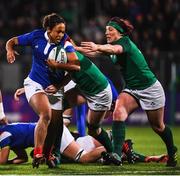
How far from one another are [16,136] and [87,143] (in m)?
1.07

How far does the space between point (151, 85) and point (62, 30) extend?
1.41 meters

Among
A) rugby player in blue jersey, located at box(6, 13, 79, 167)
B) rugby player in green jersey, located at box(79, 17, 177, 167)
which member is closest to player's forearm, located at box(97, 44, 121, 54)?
rugby player in green jersey, located at box(79, 17, 177, 167)

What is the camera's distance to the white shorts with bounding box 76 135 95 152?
1055cm

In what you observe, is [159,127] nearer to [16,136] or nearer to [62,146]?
[62,146]

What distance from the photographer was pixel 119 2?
67.6 ft

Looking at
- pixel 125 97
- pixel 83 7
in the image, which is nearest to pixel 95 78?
pixel 125 97

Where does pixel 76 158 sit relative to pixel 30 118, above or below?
above

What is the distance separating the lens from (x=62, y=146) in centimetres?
1029

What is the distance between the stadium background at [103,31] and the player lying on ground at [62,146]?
324 inches

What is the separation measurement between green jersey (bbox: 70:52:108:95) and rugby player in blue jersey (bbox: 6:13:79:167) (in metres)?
0.23

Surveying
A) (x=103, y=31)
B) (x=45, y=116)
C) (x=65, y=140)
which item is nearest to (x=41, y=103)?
(x=45, y=116)

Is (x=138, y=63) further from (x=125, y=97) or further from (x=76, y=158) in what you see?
(x=76, y=158)

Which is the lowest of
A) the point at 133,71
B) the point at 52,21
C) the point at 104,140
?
the point at 104,140

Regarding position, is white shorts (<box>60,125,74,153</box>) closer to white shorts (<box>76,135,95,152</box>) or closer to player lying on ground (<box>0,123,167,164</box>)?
player lying on ground (<box>0,123,167,164</box>)
